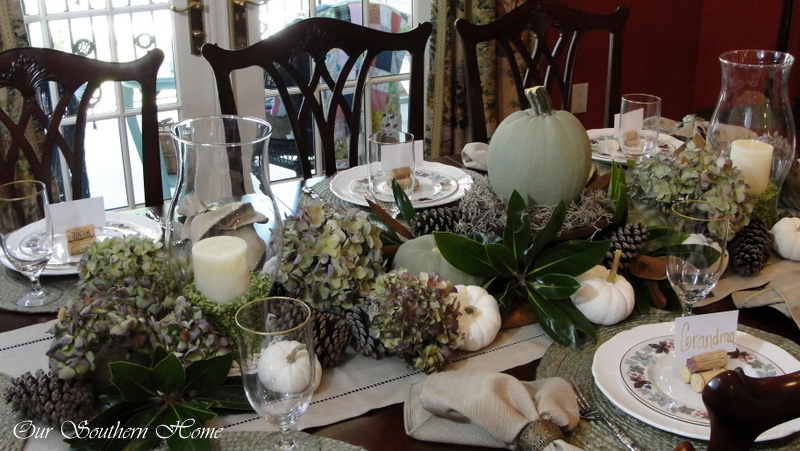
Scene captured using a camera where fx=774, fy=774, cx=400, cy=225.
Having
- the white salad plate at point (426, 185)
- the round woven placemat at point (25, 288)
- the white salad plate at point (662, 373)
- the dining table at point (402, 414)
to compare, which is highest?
the white salad plate at point (426, 185)

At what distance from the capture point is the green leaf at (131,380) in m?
0.75

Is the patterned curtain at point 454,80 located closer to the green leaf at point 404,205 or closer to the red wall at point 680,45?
the red wall at point 680,45

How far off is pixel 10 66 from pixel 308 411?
963 mm

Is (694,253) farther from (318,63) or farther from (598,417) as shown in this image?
(318,63)

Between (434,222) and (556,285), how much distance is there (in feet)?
0.70

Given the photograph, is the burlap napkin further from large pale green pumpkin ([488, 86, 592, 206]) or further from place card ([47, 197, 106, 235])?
place card ([47, 197, 106, 235])

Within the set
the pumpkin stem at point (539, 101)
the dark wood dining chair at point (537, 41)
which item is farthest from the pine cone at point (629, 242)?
the dark wood dining chair at point (537, 41)

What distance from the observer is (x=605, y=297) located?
0.98 meters

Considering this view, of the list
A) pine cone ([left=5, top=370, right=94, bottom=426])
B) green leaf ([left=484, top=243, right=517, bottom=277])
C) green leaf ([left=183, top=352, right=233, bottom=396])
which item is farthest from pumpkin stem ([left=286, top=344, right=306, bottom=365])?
green leaf ([left=484, top=243, right=517, bottom=277])

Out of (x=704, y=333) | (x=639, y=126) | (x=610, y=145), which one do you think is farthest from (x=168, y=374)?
(x=610, y=145)

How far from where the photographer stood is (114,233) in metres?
1.22

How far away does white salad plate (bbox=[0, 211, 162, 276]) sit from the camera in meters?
1.04

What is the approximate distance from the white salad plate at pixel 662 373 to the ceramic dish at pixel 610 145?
0.65 meters

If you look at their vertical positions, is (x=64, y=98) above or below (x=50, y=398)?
above
